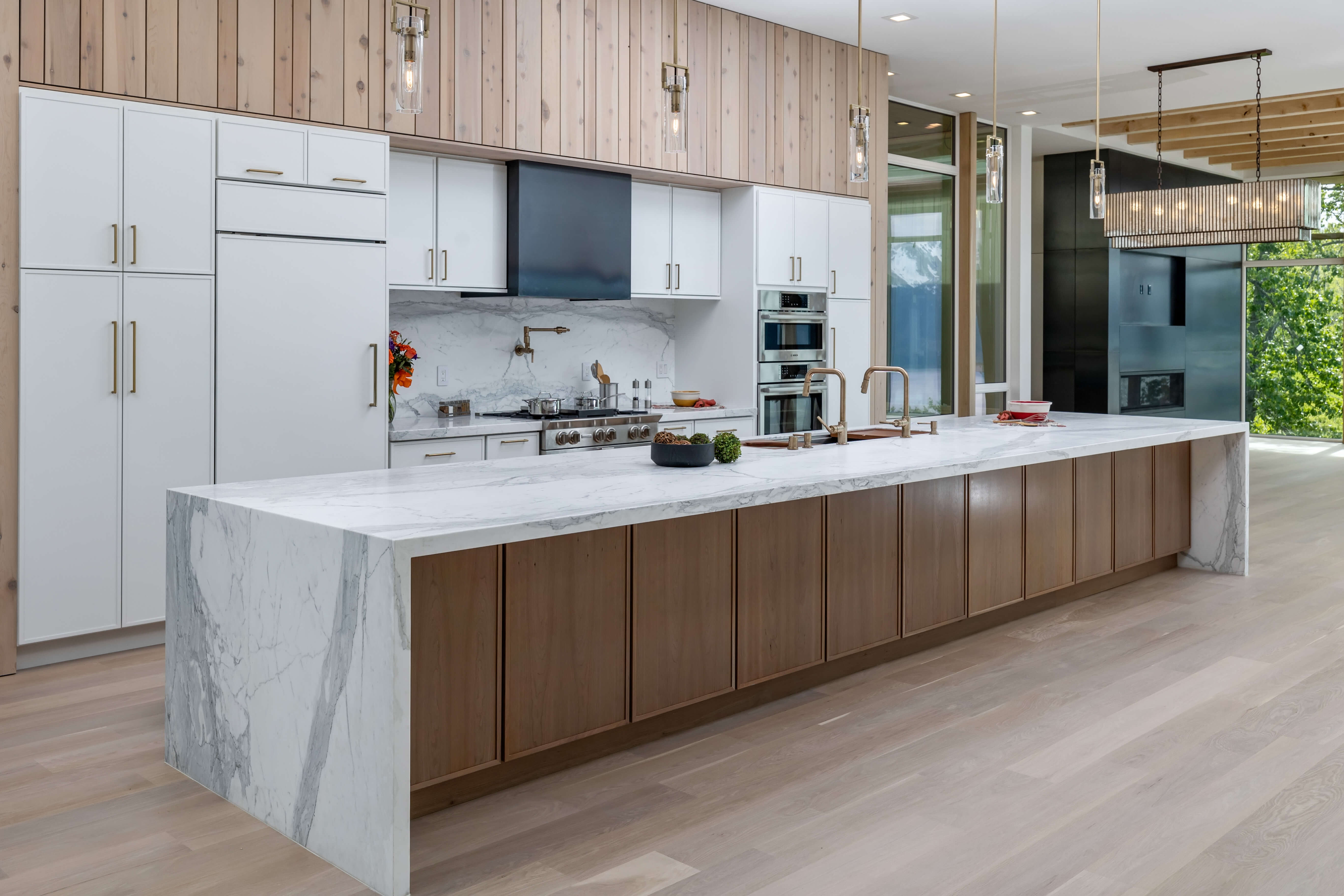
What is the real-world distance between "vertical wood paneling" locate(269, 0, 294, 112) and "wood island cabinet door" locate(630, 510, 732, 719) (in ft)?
A: 8.59

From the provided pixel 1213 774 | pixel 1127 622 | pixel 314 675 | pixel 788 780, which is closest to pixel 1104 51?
pixel 1127 622

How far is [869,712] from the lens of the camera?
3615 millimetres

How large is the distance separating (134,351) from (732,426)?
10.9 ft

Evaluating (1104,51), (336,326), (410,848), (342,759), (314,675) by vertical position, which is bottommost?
(410,848)

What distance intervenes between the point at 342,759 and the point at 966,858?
144 cm

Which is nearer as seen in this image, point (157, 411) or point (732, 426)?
point (157, 411)

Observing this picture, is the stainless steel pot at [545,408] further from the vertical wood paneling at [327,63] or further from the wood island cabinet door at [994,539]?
the wood island cabinet door at [994,539]

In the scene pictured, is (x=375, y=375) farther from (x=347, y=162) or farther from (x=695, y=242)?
(x=695, y=242)

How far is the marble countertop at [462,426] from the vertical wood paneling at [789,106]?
61.7 inches

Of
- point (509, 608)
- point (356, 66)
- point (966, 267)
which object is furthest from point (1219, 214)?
point (509, 608)

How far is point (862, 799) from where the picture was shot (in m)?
2.91

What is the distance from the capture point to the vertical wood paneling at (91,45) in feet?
13.3

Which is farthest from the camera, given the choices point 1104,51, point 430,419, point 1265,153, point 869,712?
point 1265,153

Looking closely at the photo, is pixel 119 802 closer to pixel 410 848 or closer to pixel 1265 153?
pixel 410 848
